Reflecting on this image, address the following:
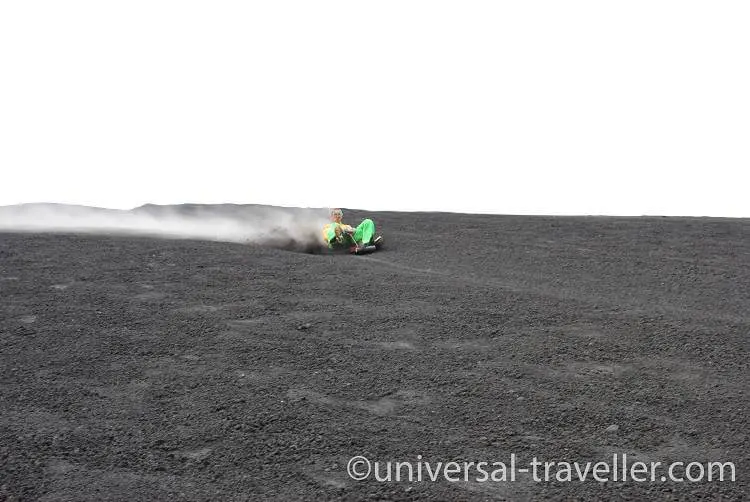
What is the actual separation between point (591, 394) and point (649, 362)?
0.90m

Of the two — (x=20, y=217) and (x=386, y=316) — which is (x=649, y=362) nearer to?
(x=386, y=316)

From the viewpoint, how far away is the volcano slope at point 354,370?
4.40 m

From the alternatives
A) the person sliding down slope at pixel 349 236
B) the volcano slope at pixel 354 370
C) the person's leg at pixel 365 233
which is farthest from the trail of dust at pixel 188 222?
the volcano slope at pixel 354 370

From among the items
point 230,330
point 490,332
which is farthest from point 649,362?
point 230,330

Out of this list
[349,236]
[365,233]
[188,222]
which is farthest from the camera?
[188,222]

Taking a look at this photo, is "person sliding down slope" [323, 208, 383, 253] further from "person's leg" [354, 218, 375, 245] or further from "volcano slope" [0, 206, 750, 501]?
"volcano slope" [0, 206, 750, 501]

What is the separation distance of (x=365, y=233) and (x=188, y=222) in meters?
3.70

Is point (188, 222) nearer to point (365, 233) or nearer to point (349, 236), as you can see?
point (349, 236)

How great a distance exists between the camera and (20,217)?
12641 mm

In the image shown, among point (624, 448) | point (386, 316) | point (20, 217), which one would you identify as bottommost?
point (624, 448)

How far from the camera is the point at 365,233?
1043cm

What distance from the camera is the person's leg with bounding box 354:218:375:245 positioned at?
10.4 metres

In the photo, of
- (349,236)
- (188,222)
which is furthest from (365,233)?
(188,222)

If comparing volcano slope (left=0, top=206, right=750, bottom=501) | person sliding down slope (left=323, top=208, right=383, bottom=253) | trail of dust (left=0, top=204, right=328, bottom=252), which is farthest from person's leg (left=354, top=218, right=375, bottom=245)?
trail of dust (left=0, top=204, right=328, bottom=252)
